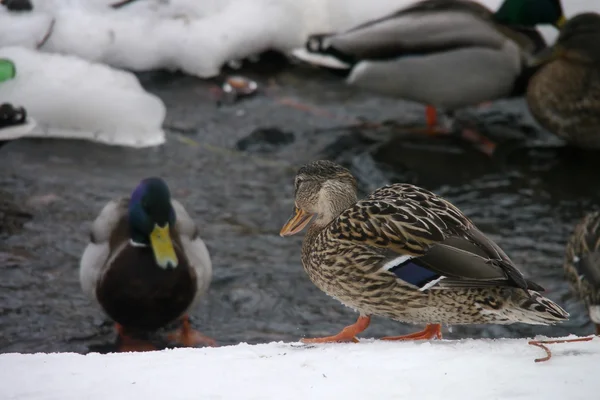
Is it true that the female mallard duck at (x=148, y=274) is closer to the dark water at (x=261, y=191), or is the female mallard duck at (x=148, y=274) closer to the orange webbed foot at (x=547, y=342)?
the dark water at (x=261, y=191)

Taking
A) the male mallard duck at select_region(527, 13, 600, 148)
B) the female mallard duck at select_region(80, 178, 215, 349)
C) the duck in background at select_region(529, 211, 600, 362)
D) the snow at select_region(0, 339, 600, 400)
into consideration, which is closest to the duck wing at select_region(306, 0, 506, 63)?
the male mallard duck at select_region(527, 13, 600, 148)

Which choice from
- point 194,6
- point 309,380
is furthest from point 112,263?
point 194,6

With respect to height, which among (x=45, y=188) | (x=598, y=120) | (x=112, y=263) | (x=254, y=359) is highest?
(x=254, y=359)

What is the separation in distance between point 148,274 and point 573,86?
326 centimetres

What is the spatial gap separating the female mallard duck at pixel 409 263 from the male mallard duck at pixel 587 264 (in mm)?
923

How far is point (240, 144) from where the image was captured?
6340 millimetres

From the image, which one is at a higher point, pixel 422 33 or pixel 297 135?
pixel 422 33

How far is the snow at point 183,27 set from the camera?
23.8ft

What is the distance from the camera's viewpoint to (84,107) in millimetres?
6316

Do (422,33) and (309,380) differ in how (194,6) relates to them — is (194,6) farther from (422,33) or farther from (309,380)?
(309,380)

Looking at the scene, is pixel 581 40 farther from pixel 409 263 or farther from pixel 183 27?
pixel 409 263

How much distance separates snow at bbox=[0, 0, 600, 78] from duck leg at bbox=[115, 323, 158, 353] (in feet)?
9.88

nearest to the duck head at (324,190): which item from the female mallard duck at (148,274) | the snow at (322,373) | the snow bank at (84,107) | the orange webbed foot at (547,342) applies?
the snow at (322,373)

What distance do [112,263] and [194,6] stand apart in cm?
373
